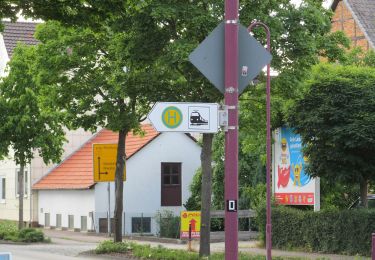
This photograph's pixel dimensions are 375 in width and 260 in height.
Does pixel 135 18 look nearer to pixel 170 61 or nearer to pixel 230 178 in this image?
pixel 170 61

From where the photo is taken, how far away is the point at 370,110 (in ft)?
79.5

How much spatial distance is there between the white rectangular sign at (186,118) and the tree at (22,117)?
24.0 metres

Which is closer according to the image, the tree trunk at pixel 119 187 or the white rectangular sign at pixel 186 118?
the white rectangular sign at pixel 186 118

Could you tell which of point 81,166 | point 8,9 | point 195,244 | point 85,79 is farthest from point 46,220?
point 8,9

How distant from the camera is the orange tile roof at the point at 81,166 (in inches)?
1641

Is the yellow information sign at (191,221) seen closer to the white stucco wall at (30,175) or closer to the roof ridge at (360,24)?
the white stucco wall at (30,175)

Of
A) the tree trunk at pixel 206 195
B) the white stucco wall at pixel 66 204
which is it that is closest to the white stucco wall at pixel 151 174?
the white stucco wall at pixel 66 204

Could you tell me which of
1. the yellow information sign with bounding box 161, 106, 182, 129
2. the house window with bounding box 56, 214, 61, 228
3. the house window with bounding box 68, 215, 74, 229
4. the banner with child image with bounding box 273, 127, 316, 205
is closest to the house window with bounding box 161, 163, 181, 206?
the house window with bounding box 68, 215, 74, 229

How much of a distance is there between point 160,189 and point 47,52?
55.4 ft

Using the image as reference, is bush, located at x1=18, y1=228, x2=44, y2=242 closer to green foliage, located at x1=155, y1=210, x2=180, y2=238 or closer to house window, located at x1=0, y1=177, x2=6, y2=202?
green foliage, located at x1=155, y1=210, x2=180, y2=238

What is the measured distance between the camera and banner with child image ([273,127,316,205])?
28.0m

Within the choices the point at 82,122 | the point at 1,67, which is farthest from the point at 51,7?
the point at 1,67

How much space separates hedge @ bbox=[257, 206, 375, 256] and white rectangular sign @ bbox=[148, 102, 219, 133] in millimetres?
14673

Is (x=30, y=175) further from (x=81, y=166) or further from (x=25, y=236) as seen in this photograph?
(x=25, y=236)
